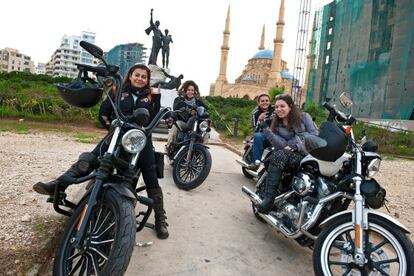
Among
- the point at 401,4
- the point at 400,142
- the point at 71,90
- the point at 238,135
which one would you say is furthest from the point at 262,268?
the point at 401,4

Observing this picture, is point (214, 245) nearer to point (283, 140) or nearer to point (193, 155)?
point (283, 140)

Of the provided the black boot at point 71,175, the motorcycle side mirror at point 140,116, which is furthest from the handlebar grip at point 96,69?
the black boot at point 71,175

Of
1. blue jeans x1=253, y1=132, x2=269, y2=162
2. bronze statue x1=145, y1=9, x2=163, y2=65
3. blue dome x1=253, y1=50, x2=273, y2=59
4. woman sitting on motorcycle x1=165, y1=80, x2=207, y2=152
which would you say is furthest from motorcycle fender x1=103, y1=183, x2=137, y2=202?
blue dome x1=253, y1=50, x2=273, y2=59

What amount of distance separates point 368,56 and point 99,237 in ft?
92.2

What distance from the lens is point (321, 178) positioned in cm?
295

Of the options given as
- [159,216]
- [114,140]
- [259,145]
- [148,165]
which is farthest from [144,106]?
[259,145]

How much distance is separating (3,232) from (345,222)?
253cm

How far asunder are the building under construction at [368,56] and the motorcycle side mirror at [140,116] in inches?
858

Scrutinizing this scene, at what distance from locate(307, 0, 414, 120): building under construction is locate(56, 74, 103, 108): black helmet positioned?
71.4 ft

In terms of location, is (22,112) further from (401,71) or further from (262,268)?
(401,71)

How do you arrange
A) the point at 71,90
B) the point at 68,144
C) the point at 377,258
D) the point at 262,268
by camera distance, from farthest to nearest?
A: the point at 68,144 → the point at 262,268 → the point at 71,90 → the point at 377,258

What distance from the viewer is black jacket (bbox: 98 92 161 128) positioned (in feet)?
10.2

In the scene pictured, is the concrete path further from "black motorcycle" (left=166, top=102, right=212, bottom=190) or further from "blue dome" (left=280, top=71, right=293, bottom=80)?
"blue dome" (left=280, top=71, right=293, bottom=80)

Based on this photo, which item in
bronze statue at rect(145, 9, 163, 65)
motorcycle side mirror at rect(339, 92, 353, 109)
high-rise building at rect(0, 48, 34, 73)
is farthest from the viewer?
high-rise building at rect(0, 48, 34, 73)
